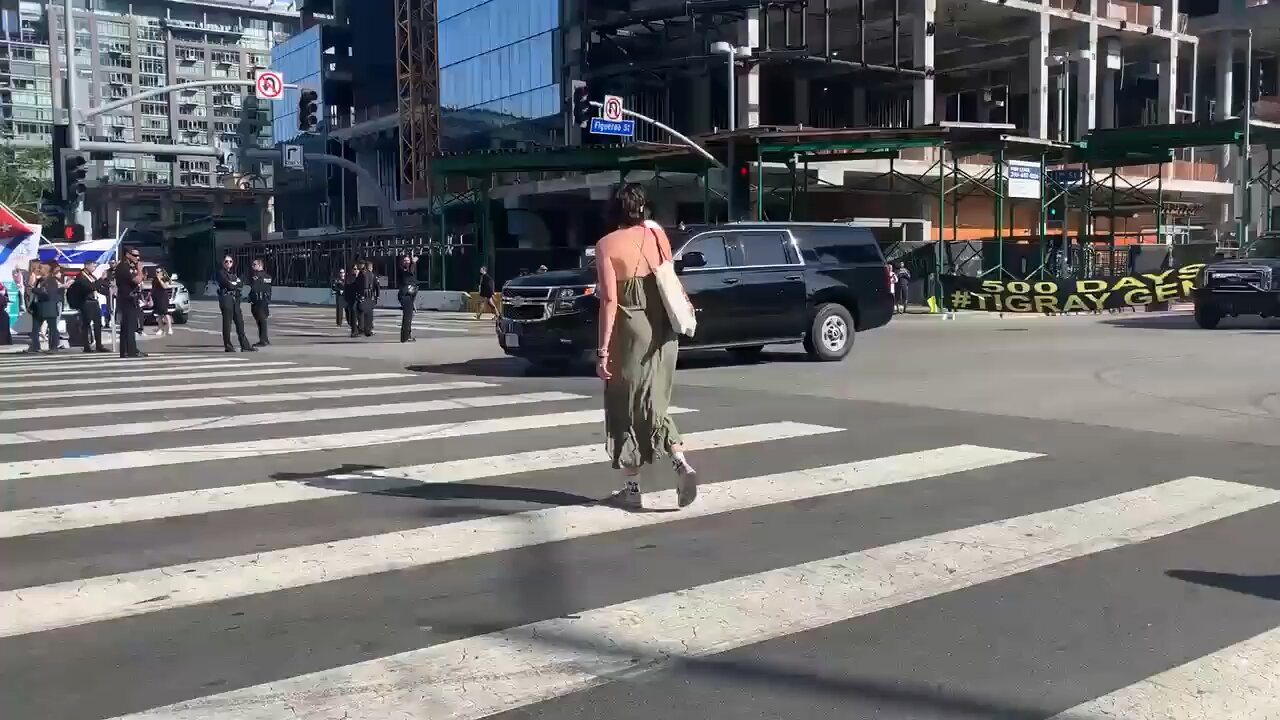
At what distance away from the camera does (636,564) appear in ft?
19.3

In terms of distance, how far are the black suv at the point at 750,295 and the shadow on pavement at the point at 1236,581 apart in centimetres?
951

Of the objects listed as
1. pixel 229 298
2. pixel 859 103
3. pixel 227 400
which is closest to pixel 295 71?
pixel 859 103

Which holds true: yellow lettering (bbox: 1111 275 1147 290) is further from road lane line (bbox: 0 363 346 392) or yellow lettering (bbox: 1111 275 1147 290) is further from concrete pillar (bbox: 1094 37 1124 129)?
road lane line (bbox: 0 363 346 392)

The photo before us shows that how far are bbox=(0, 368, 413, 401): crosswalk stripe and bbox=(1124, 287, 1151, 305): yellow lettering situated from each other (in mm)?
27843

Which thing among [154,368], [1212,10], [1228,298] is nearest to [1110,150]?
[1228,298]

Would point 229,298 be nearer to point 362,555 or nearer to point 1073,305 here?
point 362,555

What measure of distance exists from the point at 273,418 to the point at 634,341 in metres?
5.41

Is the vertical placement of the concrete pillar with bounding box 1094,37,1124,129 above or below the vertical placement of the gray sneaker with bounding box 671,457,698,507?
above

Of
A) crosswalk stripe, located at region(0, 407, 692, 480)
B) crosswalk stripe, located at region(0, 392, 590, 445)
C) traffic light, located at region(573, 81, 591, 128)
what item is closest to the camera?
crosswalk stripe, located at region(0, 407, 692, 480)

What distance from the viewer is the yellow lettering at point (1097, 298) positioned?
36344 millimetres

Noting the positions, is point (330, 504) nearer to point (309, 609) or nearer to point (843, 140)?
point (309, 609)

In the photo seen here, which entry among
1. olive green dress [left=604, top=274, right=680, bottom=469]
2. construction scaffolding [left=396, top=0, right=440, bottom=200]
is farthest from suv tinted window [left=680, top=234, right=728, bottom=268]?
construction scaffolding [left=396, top=0, right=440, bottom=200]

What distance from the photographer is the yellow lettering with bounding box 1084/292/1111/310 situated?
119ft

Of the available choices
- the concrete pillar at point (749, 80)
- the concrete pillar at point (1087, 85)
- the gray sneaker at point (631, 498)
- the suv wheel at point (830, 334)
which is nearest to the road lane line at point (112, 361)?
the suv wheel at point (830, 334)
